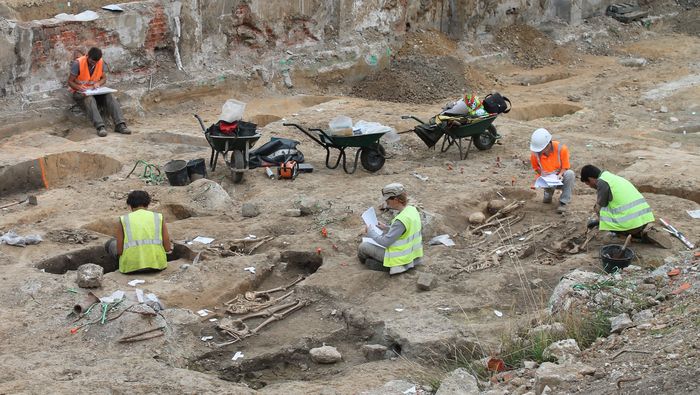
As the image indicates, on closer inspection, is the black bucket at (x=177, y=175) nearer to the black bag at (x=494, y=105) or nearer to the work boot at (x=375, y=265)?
the work boot at (x=375, y=265)

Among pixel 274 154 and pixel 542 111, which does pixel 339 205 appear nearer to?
pixel 274 154

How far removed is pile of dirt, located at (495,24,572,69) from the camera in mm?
19938

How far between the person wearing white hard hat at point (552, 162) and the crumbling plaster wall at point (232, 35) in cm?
679

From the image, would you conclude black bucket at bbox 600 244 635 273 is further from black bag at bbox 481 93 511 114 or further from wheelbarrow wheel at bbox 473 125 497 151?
wheelbarrow wheel at bbox 473 125 497 151

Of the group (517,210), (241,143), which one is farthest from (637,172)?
(241,143)

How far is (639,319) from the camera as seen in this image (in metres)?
7.90

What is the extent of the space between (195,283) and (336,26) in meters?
9.39

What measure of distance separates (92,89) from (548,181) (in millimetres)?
7362

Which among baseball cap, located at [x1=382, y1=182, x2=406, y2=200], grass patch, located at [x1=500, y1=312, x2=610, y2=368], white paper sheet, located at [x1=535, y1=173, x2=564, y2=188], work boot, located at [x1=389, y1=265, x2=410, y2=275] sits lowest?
work boot, located at [x1=389, y1=265, x2=410, y2=275]

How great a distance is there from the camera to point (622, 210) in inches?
396

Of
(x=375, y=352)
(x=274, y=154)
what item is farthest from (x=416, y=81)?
(x=375, y=352)

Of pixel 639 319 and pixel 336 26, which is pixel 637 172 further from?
pixel 336 26

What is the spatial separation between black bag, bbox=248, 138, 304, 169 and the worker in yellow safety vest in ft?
8.06

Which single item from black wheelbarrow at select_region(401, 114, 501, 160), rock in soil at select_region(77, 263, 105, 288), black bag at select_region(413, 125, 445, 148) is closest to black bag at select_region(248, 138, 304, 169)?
black wheelbarrow at select_region(401, 114, 501, 160)
